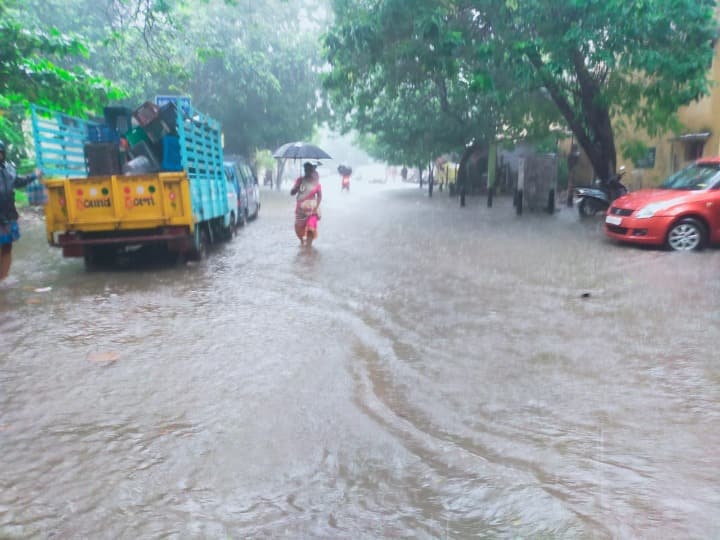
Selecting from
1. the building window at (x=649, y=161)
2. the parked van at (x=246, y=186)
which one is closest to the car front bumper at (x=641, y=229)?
the parked van at (x=246, y=186)

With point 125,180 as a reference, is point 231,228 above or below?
below

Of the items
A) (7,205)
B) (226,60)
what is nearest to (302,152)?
(7,205)

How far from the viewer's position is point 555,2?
37.9 ft

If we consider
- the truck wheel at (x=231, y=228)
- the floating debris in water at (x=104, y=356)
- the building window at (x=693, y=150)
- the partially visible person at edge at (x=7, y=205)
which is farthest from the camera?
the building window at (x=693, y=150)

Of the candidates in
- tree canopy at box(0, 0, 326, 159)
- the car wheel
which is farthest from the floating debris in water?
Answer: tree canopy at box(0, 0, 326, 159)

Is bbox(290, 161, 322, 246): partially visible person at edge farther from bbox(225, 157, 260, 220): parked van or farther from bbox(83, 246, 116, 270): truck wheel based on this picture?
bbox(225, 157, 260, 220): parked van

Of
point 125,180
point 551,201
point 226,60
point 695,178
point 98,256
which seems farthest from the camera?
point 226,60

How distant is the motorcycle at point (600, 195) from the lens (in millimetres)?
15320

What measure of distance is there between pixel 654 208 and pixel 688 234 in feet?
2.18

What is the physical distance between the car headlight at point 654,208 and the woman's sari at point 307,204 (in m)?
5.46

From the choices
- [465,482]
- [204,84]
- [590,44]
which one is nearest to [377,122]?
[204,84]

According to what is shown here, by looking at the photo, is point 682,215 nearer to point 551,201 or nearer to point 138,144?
point 551,201

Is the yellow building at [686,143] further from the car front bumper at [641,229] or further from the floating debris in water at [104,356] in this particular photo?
the floating debris in water at [104,356]

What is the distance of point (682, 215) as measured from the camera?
9516 millimetres
